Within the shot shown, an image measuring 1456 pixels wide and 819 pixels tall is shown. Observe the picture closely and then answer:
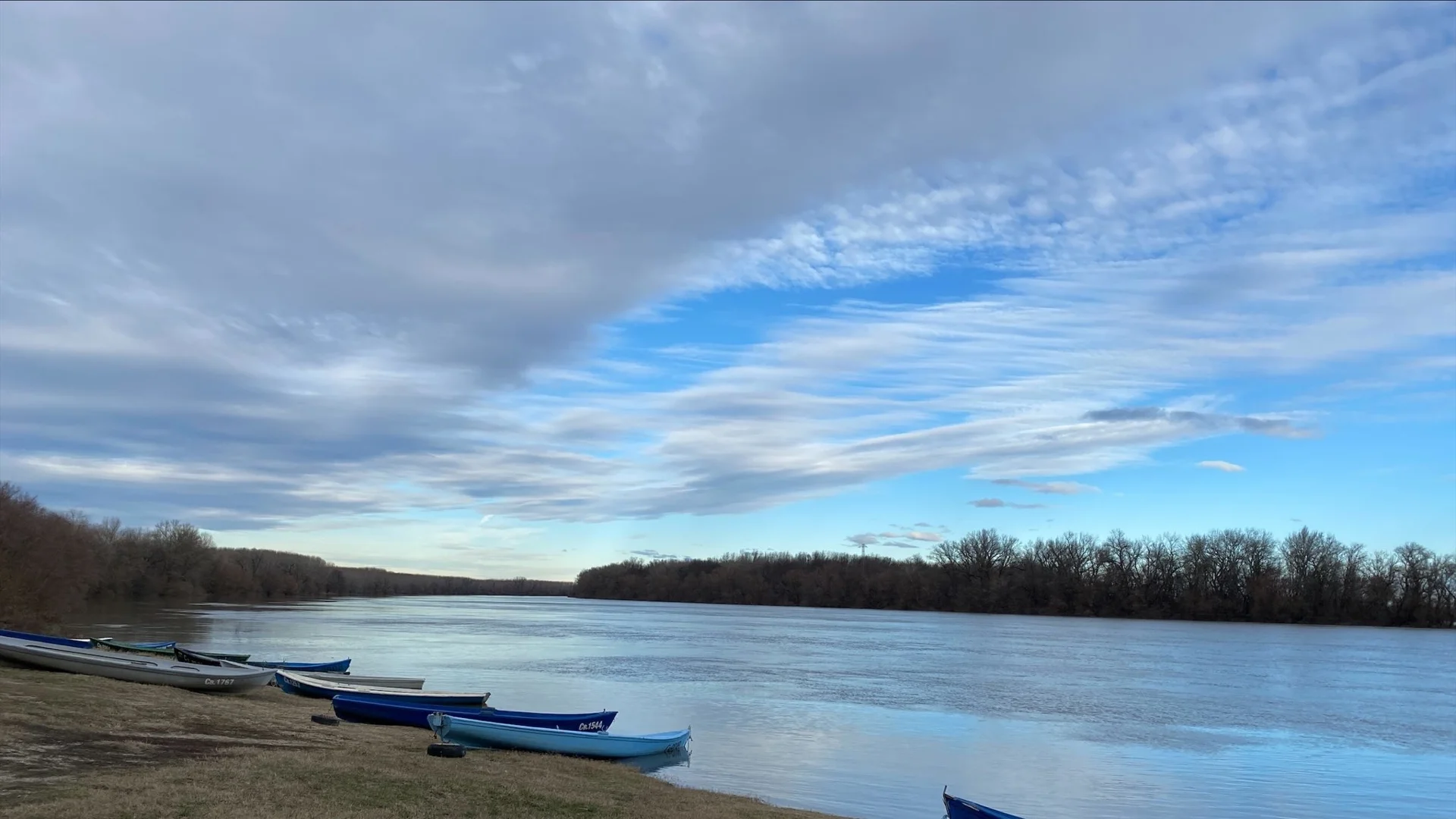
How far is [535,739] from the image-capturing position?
16.1 meters

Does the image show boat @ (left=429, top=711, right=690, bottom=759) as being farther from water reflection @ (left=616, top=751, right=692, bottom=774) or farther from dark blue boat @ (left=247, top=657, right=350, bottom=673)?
dark blue boat @ (left=247, top=657, right=350, bottom=673)

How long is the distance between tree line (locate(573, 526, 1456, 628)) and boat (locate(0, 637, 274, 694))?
120m

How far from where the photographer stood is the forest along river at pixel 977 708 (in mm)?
19000

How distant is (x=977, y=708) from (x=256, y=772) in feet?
81.0

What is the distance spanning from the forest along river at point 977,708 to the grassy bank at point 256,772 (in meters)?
2.04

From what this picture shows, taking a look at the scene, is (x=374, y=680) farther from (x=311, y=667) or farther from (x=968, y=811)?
(x=968, y=811)

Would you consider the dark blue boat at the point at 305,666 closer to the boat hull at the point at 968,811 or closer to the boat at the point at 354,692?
the boat at the point at 354,692

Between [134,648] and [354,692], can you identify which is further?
[134,648]

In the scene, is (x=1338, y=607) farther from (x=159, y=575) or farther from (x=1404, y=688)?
(x=159, y=575)

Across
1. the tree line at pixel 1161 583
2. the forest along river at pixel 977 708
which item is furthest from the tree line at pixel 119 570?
the tree line at pixel 1161 583

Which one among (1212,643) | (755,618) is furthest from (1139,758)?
(755,618)

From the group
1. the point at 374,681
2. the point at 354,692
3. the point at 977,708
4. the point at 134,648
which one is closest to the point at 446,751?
the point at 354,692

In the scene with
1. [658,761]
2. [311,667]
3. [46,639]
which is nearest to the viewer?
[658,761]

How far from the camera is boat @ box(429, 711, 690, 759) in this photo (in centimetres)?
1553
